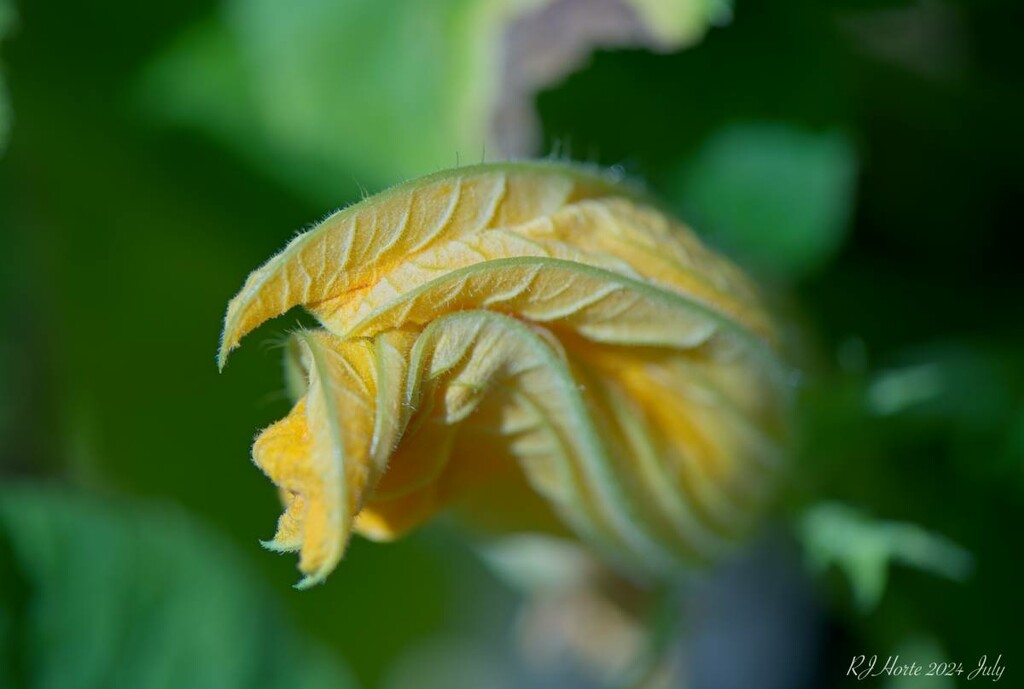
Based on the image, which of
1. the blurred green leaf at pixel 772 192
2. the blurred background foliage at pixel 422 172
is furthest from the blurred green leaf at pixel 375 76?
the blurred green leaf at pixel 772 192

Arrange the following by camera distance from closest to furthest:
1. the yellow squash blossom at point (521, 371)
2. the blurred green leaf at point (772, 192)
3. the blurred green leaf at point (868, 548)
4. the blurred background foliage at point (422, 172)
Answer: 1. the yellow squash blossom at point (521, 371)
2. the blurred green leaf at point (868, 548)
3. the blurred background foliage at point (422, 172)
4. the blurred green leaf at point (772, 192)

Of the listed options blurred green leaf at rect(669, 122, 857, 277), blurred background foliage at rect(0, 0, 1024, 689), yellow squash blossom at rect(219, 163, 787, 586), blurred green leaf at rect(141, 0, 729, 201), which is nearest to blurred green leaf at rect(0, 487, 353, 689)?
blurred background foliage at rect(0, 0, 1024, 689)

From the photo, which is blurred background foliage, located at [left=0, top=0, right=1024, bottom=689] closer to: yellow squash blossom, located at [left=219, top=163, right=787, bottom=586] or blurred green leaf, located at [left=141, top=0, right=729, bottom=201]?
blurred green leaf, located at [left=141, top=0, right=729, bottom=201]

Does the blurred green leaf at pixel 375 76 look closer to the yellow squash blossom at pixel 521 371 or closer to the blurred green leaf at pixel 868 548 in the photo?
the yellow squash blossom at pixel 521 371

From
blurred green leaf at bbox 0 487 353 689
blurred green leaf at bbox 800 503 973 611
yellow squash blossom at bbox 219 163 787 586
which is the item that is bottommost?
blurred green leaf at bbox 0 487 353 689

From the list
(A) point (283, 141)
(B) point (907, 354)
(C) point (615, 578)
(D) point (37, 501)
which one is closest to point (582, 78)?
(A) point (283, 141)

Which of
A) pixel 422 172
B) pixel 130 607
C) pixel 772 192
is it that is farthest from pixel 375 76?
pixel 130 607
